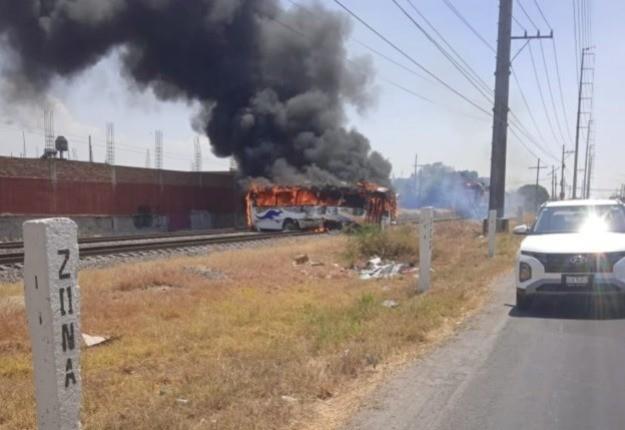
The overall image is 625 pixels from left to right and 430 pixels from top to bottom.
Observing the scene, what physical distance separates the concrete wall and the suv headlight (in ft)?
82.0

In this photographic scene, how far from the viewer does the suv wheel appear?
9.78 meters

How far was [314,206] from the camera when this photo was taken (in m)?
36.8

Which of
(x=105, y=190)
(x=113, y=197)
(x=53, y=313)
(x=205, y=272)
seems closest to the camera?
(x=53, y=313)

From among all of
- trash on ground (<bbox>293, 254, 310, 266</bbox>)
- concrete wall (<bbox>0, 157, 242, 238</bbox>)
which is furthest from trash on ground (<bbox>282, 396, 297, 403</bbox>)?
concrete wall (<bbox>0, 157, 242, 238</bbox>)

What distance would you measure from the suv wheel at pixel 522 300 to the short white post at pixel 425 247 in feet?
7.80

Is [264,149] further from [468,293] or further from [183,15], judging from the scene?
[468,293]

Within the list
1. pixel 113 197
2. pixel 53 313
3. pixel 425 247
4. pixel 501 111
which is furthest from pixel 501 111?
pixel 53 313

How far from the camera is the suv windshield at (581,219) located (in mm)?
10594

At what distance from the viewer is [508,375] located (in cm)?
621

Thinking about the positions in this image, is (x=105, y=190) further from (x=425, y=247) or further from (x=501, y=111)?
(x=425, y=247)

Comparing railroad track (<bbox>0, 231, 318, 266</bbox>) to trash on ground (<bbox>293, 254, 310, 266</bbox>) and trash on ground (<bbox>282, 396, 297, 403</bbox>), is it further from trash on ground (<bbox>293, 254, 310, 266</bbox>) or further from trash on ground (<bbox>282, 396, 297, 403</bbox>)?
trash on ground (<bbox>282, 396, 297, 403</bbox>)

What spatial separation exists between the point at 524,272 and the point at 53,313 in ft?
25.3

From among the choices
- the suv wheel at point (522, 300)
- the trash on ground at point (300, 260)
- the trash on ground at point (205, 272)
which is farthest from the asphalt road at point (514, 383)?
the trash on ground at point (300, 260)

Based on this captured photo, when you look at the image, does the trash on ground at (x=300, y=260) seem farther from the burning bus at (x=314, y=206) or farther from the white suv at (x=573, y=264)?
the burning bus at (x=314, y=206)
